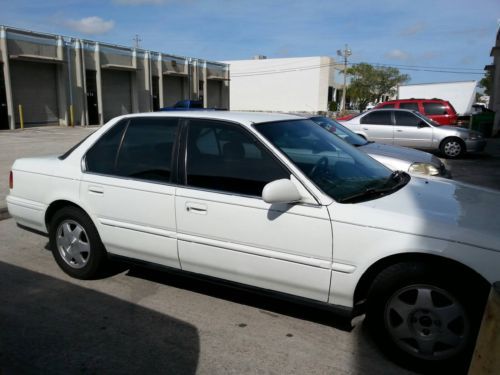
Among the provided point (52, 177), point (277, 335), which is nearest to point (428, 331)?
point (277, 335)

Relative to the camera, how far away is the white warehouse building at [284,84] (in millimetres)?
63969

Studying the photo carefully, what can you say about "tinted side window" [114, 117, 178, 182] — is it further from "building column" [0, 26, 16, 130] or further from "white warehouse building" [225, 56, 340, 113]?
"white warehouse building" [225, 56, 340, 113]

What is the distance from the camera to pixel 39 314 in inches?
141

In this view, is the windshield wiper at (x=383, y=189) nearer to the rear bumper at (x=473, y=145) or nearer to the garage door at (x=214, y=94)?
the rear bumper at (x=473, y=145)

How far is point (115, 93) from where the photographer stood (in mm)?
32000

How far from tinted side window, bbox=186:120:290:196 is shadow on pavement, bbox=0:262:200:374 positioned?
1.15 m

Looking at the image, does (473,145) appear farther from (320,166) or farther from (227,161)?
(227,161)

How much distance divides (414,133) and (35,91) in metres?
22.4

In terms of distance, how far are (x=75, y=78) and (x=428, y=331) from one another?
95.0 feet

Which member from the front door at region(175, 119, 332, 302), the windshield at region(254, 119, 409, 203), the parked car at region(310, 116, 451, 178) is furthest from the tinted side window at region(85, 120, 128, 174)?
the parked car at region(310, 116, 451, 178)

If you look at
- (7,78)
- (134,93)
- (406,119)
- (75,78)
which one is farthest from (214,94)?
(406,119)

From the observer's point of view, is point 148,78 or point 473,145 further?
point 148,78

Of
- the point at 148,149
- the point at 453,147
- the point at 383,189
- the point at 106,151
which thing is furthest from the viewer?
the point at 453,147

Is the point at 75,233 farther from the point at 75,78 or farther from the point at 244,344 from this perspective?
the point at 75,78
